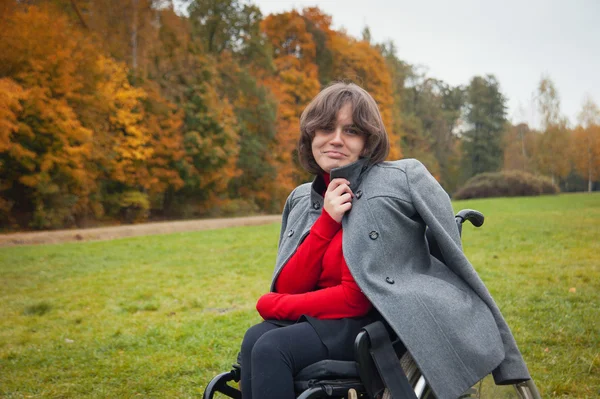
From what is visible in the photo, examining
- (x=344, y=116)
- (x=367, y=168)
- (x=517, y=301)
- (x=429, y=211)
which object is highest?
(x=344, y=116)

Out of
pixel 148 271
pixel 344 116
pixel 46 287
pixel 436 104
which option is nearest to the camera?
pixel 344 116

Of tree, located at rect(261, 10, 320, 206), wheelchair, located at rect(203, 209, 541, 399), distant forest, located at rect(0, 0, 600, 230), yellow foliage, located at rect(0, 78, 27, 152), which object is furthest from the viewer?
tree, located at rect(261, 10, 320, 206)

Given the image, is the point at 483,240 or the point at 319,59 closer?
the point at 483,240

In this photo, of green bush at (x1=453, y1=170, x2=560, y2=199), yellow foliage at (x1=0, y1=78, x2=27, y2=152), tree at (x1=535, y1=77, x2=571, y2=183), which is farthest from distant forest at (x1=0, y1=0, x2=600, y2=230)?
tree at (x1=535, y1=77, x2=571, y2=183)

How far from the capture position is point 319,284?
A: 2.32m

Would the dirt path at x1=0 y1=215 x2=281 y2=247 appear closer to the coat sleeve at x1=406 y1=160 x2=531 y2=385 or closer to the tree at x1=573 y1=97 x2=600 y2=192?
the coat sleeve at x1=406 y1=160 x2=531 y2=385

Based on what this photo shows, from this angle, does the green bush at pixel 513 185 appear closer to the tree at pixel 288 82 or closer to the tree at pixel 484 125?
the tree at pixel 484 125

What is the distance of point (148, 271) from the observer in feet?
33.7

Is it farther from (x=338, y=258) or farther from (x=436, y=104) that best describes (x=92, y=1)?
(x=436, y=104)

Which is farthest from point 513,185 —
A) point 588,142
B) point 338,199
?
point 338,199

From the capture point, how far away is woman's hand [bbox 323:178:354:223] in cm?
220

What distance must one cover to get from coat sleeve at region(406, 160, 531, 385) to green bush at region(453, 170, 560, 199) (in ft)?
145

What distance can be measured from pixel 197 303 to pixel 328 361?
5457mm

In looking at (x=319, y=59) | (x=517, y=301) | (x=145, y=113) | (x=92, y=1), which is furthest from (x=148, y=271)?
(x=319, y=59)
